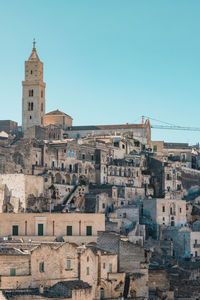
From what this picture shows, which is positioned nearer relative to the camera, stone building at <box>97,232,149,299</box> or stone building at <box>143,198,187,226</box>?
stone building at <box>97,232,149,299</box>

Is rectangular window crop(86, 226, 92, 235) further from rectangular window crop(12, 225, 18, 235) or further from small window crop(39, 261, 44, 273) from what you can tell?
small window crop(39, 261, 44, 273)

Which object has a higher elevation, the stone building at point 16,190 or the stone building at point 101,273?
the stone building at point 16,190

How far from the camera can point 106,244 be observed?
42188 millimetres

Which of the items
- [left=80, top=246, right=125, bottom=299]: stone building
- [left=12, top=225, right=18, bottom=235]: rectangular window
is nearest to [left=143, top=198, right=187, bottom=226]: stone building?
[left=12, top=225, right=18, bottom=235]: rectangular window

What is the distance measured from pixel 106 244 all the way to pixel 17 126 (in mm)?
56718

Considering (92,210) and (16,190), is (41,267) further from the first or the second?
(92,210)

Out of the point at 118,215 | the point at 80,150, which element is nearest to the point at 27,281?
the point at 118,215

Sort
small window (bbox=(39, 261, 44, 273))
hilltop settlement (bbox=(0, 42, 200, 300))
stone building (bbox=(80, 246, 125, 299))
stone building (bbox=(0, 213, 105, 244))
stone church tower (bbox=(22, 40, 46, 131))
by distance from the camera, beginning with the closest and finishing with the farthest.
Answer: small window (bbox=(39, 261, 44, 273))
hilltop settlement (bbox=(0, 42, 200, 300))
stone building (bbox=(80, 246, 125, 299))
stone building (bbox=(0, 213, 105, 244))
stone church tower (bbox=(22, 40, 46, 131))

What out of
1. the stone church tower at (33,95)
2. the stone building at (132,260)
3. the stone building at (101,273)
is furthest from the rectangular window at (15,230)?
the stone church tower at (33,95)

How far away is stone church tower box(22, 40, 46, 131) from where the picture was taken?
285 feet

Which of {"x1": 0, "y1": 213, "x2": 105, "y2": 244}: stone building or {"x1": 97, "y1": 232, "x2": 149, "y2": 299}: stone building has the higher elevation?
{"x1": 0, "y1": 213, "x2": 105, "y2": 244}: stone building

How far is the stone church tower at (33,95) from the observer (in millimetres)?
86750

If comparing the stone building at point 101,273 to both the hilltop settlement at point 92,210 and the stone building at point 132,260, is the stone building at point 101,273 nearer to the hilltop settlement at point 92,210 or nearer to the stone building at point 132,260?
the hilltop settlement at point 92,210

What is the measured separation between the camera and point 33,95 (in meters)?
87.8
